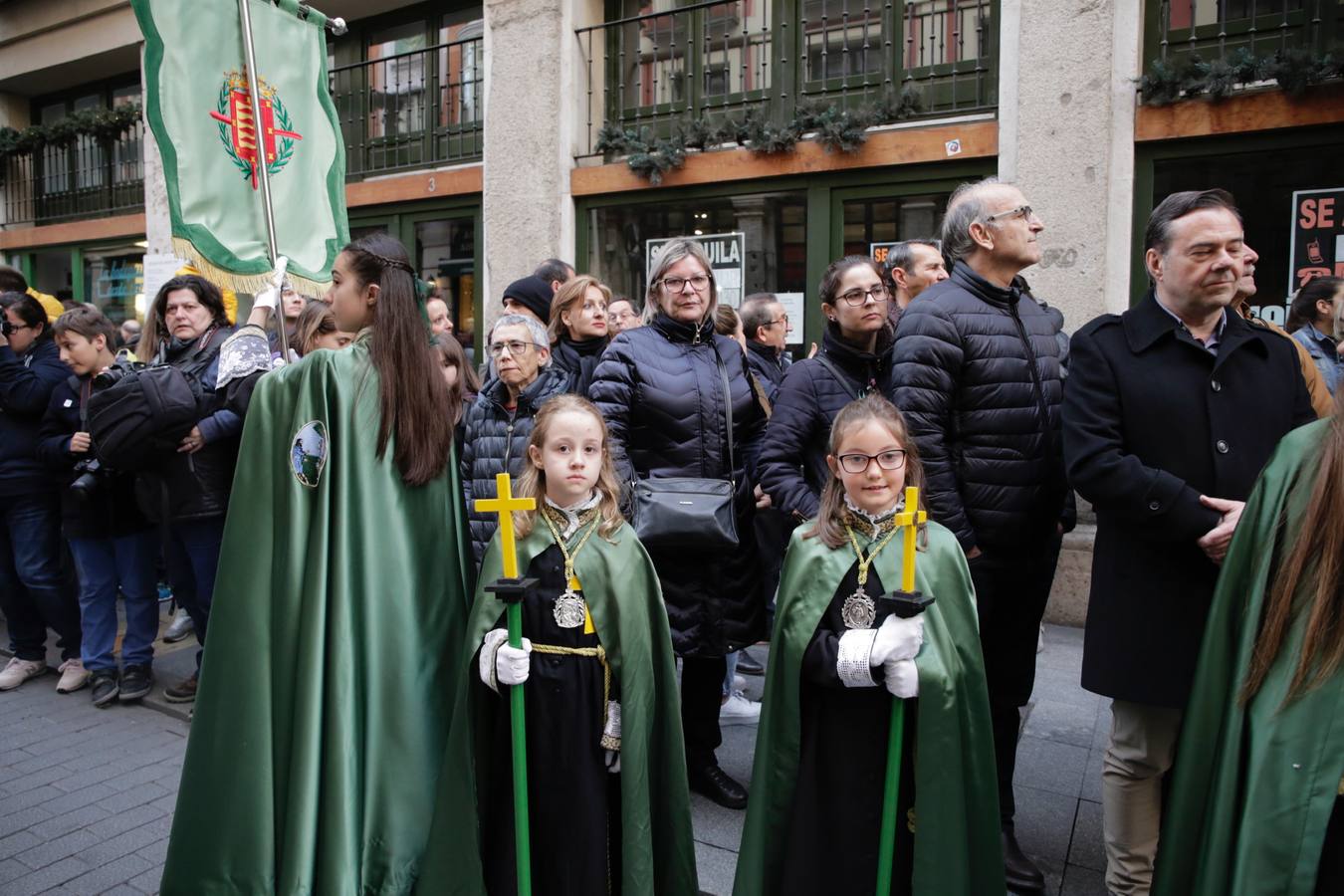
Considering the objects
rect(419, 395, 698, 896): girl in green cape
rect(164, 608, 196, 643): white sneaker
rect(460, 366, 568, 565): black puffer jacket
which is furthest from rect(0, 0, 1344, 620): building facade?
rect(164, 608, 196, 643): white sneaker

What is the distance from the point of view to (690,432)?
3650 mm

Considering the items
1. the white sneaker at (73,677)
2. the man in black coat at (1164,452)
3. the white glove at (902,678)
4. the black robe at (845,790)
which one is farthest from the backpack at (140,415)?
the man in black coat at (1164,452)

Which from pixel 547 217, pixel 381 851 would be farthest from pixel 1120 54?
pixel 381 851

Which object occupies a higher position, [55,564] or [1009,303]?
[1009,303]

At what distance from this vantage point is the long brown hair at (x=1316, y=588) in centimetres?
183

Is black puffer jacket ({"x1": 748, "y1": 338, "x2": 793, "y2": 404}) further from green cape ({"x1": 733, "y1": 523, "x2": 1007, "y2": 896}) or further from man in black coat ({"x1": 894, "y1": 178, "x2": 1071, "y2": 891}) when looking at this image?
green cape ({"x1": 733, "y1": 523, "x2": 1007, "y2": 896})

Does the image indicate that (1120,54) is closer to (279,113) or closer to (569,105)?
(569,105)

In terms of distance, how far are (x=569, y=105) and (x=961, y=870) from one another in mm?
7548

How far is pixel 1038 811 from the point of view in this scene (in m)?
3.77

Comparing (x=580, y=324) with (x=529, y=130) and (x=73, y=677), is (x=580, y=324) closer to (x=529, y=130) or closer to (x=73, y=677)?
(x=73, y=677)

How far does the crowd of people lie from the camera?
2.11 m

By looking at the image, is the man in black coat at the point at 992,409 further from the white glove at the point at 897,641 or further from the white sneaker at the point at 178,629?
the white sneaker at the point at 178,629

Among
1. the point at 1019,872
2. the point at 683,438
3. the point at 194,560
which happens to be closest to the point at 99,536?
the point at 194,560

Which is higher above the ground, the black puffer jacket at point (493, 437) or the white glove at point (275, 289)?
the white glove at point (275, 289)
